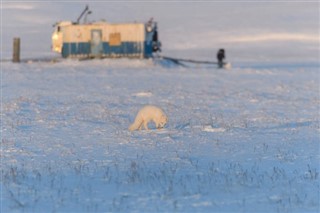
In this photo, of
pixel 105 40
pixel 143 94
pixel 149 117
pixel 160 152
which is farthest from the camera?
pixel 105 40

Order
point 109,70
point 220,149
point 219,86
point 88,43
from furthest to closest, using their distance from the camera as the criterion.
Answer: point 88,43
point 109,70
point 219,86
point 220,149

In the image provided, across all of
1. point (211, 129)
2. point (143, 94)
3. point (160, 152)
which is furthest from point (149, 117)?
point (143, 94)

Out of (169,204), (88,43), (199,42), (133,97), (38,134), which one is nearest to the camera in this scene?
(169,204)

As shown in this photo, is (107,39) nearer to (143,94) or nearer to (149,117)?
(143,94)

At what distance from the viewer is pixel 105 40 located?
4119 centimetres

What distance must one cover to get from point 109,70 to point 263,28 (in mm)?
69601

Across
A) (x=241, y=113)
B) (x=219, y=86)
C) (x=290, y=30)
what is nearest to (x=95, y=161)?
(x=241, y=113)

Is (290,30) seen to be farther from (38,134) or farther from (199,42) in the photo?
(38,134)

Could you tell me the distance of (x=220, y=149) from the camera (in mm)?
12117

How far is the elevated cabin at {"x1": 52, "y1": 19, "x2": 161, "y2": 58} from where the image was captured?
135ft

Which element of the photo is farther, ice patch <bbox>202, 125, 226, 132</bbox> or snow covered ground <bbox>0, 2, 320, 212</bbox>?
ice patch <bbox>202, 125, 226, 132</bbox>

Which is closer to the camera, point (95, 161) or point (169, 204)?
point (169, 204)

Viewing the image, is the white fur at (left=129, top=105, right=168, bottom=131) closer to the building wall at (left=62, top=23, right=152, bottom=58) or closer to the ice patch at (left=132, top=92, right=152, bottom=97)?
the ice patch at (left=132, top=92, right=152, bottom=97)

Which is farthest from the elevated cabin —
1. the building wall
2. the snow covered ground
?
the snow covered ground
